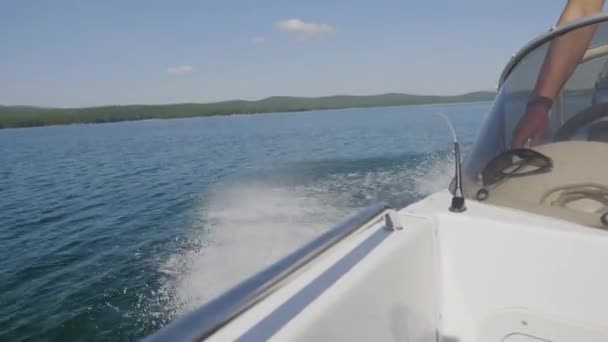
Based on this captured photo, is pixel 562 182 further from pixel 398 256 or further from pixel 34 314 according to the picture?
pixel 34 314

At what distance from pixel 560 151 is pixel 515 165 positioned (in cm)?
17

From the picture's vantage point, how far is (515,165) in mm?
1520

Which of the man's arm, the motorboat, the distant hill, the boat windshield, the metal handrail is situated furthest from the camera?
the distant hill

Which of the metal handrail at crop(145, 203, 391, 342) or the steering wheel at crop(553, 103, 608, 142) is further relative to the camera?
the steering wheel at crop(553, 103, 608, 142)

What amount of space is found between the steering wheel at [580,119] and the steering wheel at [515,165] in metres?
0.11

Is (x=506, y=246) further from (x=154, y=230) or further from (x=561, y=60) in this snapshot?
(x=154, y=230)

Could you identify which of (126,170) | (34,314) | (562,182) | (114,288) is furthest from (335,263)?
(126,170)

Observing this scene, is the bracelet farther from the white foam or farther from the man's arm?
the white foam

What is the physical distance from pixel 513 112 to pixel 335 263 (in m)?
1.20

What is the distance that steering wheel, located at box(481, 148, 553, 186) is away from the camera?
1452 mm

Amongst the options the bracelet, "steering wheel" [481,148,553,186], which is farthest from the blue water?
the bracelet

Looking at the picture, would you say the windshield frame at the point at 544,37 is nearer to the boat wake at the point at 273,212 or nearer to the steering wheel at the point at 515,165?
the steering wheel at the point at 515,165

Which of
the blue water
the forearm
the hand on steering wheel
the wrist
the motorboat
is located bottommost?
the blue water

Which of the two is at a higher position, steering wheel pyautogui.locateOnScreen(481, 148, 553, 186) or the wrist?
the wrist
